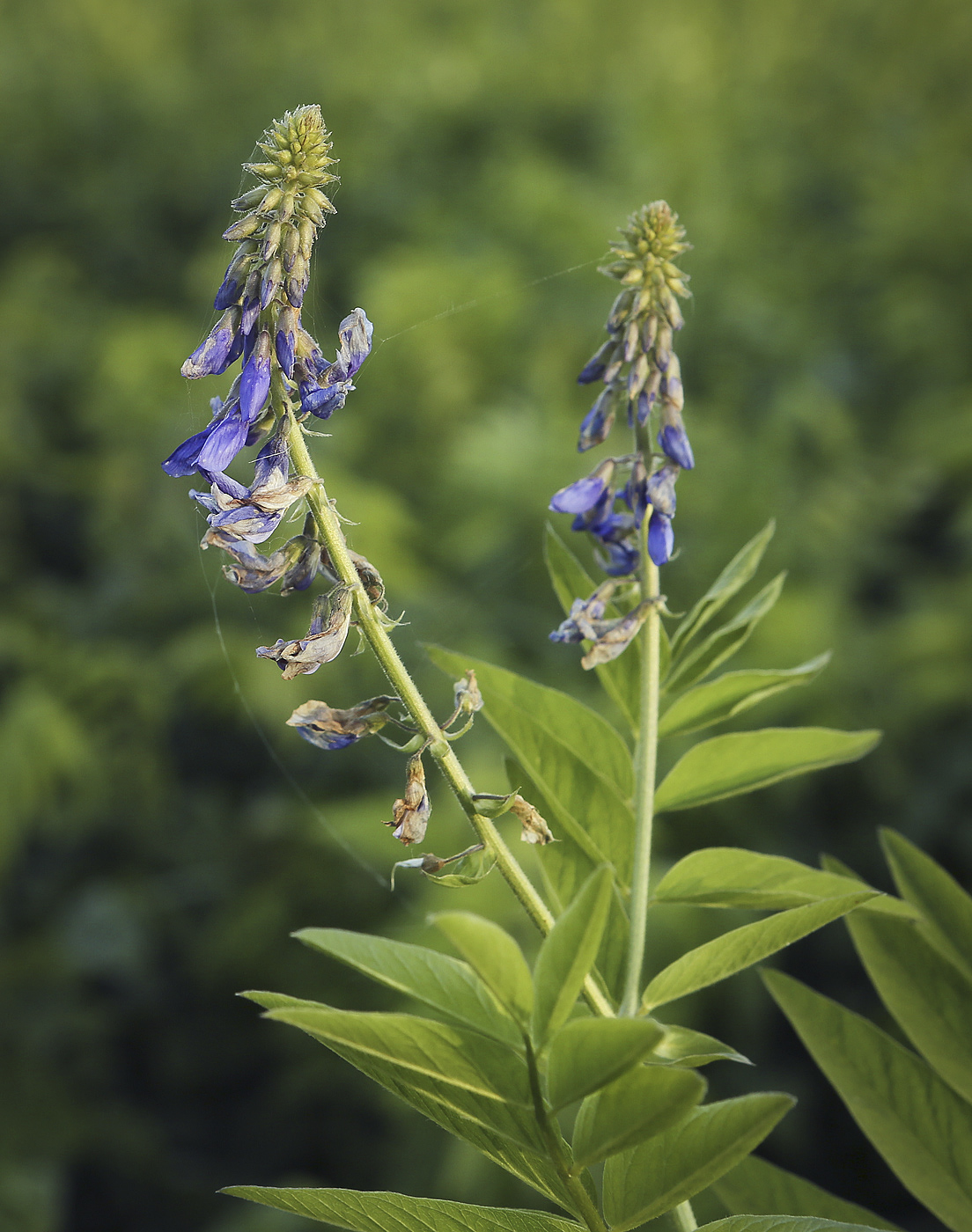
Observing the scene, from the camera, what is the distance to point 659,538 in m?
0.56

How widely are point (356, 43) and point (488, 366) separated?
8.56 ft

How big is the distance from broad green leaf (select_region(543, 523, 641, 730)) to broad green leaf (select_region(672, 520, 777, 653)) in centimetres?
3

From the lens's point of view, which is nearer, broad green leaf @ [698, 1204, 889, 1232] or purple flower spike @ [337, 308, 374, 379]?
broad green leaf @ [698, 1204, 889, 1232]

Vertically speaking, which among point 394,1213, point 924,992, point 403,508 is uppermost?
point 403,508

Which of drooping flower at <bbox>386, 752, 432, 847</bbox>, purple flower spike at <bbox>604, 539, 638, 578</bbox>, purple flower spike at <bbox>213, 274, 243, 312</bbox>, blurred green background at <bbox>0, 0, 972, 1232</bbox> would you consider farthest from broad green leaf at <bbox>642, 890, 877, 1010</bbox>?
blurred green background at <bbox>0, 0, 972, 1232</bbox>

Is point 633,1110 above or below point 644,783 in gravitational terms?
below

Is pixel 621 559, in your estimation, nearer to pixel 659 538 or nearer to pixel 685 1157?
pixel 659 538

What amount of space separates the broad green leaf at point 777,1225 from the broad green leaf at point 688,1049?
0.05 meters

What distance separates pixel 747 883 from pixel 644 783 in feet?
0.24

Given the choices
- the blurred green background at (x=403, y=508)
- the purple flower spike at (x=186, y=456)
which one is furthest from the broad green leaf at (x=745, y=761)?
the blurred green background at (x=403, y=508)

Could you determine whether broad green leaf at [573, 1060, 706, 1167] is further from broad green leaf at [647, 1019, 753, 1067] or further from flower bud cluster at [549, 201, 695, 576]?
flower bud cluster at [549, 201, 695, 576]

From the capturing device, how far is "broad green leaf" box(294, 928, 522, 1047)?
0.37 m

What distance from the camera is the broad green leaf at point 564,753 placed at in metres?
0.57

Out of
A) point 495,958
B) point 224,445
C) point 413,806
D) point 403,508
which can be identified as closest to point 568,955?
point 495,958
